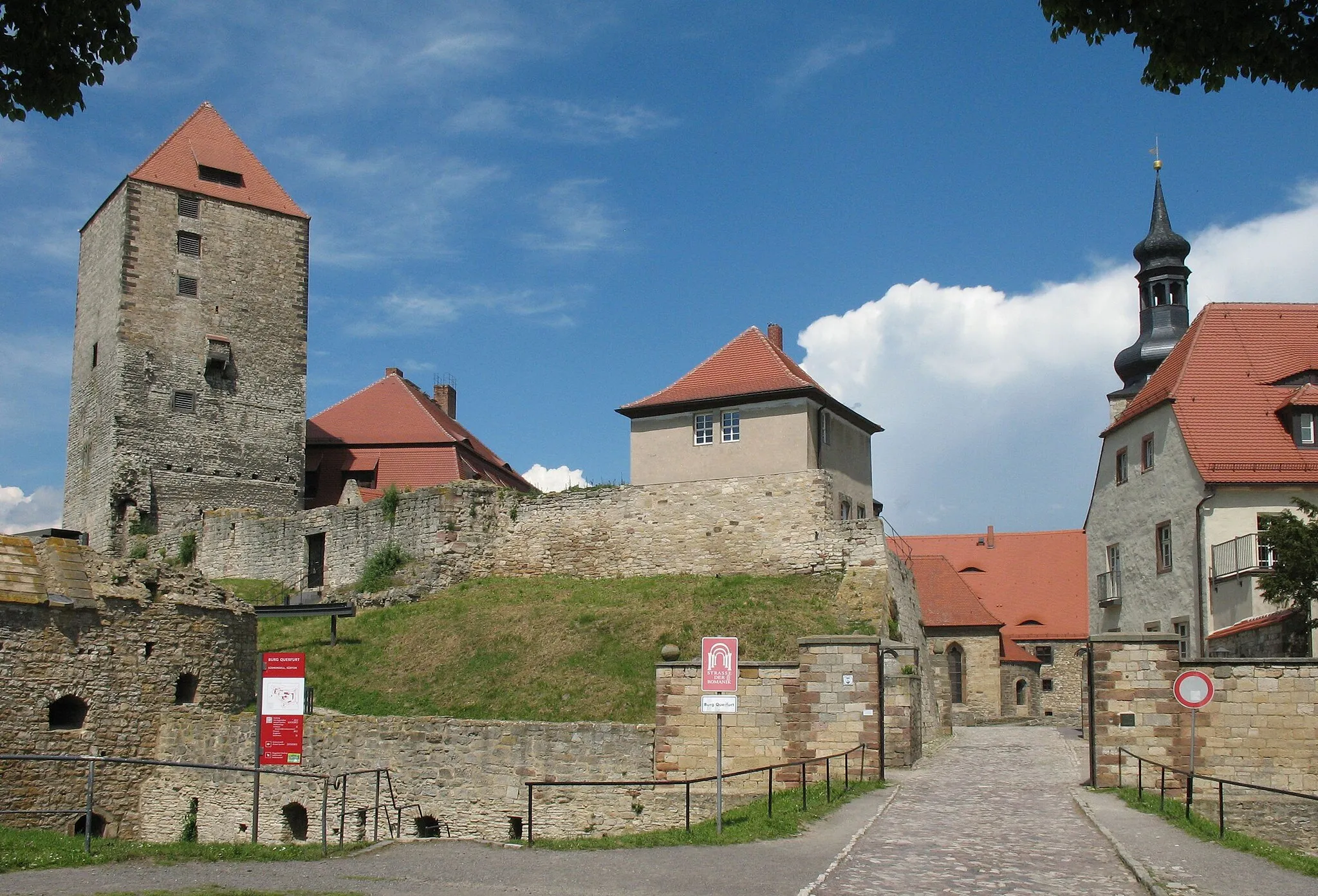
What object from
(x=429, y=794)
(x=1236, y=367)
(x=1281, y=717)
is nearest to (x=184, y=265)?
(x=429, y=794)

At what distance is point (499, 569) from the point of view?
3497 cm

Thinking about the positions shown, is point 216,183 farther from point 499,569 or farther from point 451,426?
point 499,569

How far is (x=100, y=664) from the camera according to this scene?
895 inches

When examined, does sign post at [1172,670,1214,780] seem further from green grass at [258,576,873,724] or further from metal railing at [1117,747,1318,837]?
green grass at [258,576,873,724]

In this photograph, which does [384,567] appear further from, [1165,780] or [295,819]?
[1165,780]

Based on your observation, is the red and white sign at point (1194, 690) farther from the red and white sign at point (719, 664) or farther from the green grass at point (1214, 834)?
the red and white sign at point (719, 664)

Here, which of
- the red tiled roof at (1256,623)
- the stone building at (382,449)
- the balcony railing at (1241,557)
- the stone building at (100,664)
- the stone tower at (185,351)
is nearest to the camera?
the stone building at (100,664)

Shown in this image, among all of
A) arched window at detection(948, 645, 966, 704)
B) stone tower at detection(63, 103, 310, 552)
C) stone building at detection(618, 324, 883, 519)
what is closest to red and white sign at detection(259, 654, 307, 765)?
stone building at detection(618, 324, 883, 519)

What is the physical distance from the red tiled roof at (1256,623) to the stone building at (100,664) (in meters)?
21.2

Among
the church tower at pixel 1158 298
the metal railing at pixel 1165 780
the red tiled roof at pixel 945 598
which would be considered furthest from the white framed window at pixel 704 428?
the church tower at pixel 1158 298

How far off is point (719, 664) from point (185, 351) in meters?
31.8

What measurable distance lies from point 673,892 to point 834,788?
807 centimetres

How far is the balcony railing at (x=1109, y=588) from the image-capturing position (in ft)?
118

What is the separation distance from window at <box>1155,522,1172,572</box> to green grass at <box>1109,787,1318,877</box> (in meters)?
14.9
